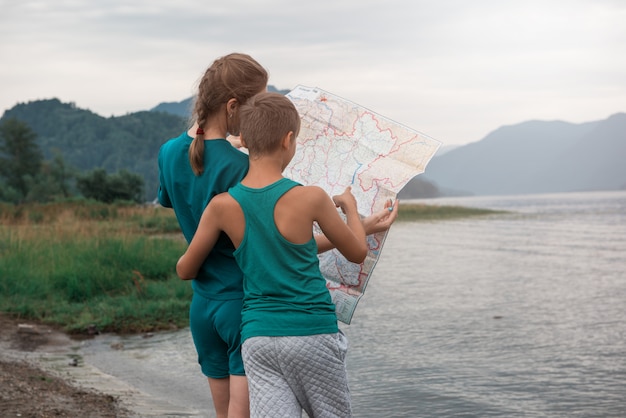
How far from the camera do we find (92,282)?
1019 centimetres

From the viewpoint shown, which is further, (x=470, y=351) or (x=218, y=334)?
(x=470, y=351)

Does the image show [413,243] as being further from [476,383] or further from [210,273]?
[210,273]

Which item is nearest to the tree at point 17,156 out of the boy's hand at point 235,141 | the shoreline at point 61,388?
the shoreline at point 61,388

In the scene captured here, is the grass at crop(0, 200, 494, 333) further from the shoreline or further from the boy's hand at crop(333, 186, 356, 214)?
the boy's hand at crop(333, 186, 356, 214)

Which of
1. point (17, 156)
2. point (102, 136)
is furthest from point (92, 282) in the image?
point (102, 136)

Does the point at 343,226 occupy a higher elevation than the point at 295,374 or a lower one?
higher

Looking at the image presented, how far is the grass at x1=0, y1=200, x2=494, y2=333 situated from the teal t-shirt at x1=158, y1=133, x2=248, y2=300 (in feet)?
20.3

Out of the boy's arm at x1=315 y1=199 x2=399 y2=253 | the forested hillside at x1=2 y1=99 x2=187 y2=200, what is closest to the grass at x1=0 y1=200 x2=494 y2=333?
the boy's arm at x1=315 y1=199 x2=399 y2=253

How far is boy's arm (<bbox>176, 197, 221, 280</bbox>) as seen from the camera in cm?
250

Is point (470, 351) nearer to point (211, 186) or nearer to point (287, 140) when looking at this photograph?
point (211, 186)

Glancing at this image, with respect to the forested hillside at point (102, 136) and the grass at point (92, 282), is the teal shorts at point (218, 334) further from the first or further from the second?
the forested hillside at point (102, 136)

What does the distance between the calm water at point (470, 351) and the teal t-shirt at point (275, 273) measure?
3.25m

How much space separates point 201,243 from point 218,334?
0.36 m

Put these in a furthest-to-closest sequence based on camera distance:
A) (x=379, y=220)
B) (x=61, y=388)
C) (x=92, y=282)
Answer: (x=92, y=282)
(x=61, y=388)
(x=379, y=220)
